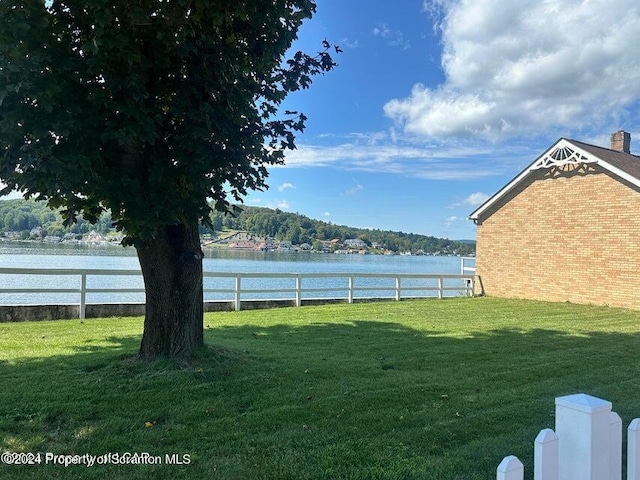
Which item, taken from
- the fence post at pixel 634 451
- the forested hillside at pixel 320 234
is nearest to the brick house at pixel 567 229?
the fence post at pixel 634 451

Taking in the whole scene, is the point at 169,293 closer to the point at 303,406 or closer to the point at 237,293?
the point at 303,406

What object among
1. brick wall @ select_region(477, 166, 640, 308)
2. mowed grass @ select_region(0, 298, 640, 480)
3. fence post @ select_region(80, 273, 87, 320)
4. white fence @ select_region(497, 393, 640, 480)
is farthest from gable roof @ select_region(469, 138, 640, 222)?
white fence @ select_region(497, 393, 640, 480)

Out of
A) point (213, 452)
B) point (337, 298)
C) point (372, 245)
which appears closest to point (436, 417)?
point (213, 452)

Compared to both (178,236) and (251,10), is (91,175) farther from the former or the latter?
(251,10)

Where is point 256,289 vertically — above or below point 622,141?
below

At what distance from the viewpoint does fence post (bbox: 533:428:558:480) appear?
2.01 metres

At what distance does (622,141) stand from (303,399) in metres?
20.1

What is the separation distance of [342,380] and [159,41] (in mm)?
4041

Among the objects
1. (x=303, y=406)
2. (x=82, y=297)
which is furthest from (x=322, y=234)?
(x=303, y=406)

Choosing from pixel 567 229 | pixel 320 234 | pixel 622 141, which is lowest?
pixel 567 229

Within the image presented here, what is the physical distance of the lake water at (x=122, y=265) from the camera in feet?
51.4

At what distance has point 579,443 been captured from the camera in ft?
6.83

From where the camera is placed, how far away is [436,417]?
442 centimetres

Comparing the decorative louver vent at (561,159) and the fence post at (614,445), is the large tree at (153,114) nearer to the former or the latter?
the fence post at (614,445)
